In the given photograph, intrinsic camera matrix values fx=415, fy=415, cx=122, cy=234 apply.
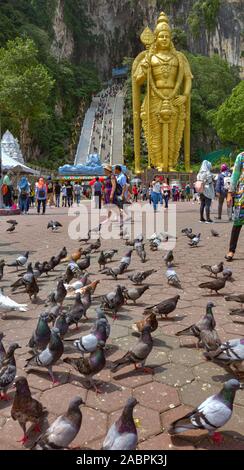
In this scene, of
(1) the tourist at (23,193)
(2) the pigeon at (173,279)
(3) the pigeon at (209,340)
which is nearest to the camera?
(3) the pigeon at (209,340)

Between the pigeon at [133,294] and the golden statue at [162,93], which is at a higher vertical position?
the golden statue at [162,93]

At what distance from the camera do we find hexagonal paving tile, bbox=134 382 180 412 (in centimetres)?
269

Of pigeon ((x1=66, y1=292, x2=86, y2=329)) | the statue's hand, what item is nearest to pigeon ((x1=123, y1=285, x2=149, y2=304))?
pigeon ((x1=66, y1=292, x2=86, y2=329))

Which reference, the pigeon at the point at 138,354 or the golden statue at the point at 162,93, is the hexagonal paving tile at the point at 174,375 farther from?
the golden statue at the point at 162,93

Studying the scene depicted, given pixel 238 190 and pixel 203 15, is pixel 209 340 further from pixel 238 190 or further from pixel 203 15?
pixel 203 15

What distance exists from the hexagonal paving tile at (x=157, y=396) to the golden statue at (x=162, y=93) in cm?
2953

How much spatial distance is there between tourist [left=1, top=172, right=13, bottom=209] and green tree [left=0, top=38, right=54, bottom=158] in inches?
760

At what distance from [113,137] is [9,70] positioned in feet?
50.4

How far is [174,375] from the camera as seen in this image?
309cm

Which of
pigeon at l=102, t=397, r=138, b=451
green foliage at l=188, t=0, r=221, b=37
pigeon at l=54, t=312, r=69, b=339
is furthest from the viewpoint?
green foliage at l=188, t=0, r=221, b=37

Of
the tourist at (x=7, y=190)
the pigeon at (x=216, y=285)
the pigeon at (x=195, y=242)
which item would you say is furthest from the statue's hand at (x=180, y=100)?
the pigeon at (x=216, y=285)

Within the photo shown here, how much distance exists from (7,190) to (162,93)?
18049 millimetres

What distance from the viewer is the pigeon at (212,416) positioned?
219 centimetres

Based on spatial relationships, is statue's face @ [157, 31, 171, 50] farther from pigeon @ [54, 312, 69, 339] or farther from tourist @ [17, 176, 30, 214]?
pigeon @ [54, 312, 69, 339]
